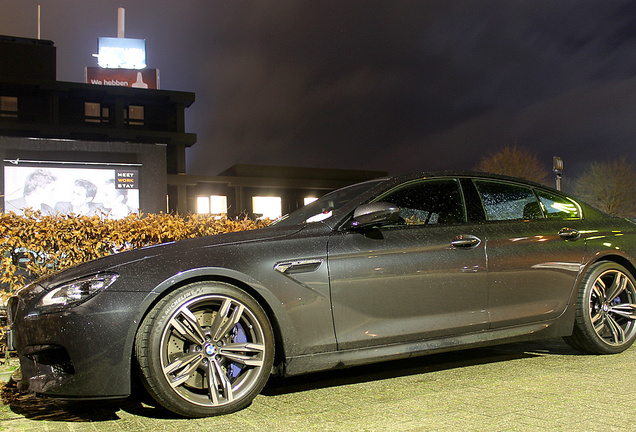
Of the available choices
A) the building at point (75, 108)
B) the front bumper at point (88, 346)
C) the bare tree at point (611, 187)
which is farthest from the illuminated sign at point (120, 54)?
the front bumper at point (88, 346)

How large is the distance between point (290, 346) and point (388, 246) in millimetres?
944

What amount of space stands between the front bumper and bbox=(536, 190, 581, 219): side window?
336cm

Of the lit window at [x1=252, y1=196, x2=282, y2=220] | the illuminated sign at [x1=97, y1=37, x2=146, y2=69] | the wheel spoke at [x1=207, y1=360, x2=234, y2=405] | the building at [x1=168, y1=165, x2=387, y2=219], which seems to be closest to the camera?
the wheel spoke at [x1=207, y1=360, x2=234, y2=405]

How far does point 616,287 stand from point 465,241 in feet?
5.42

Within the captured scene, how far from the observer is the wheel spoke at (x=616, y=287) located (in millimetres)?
4797

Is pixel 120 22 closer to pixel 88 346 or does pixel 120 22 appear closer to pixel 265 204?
pixel 265 204

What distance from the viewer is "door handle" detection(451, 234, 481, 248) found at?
4105 millimetres

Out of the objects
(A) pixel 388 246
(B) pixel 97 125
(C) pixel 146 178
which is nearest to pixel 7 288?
(A) pixel 388 246

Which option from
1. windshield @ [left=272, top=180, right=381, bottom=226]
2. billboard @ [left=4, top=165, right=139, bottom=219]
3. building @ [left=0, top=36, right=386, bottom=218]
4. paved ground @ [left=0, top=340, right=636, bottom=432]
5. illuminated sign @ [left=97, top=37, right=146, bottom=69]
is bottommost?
paved ground @ [left=0, top=340, right=636, bottom=432]

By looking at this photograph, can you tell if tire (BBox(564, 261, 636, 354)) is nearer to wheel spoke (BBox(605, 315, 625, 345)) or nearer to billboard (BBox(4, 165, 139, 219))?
wheel spoke (BBox(605, 315, 625, 345))

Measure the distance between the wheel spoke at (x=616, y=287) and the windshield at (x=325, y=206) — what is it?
2195mm

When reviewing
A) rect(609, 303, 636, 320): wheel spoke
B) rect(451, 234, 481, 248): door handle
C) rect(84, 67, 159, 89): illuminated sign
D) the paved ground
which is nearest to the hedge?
the paved ground

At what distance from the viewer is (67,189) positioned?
17.2 meters

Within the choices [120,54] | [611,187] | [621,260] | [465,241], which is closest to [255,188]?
[120,54]
